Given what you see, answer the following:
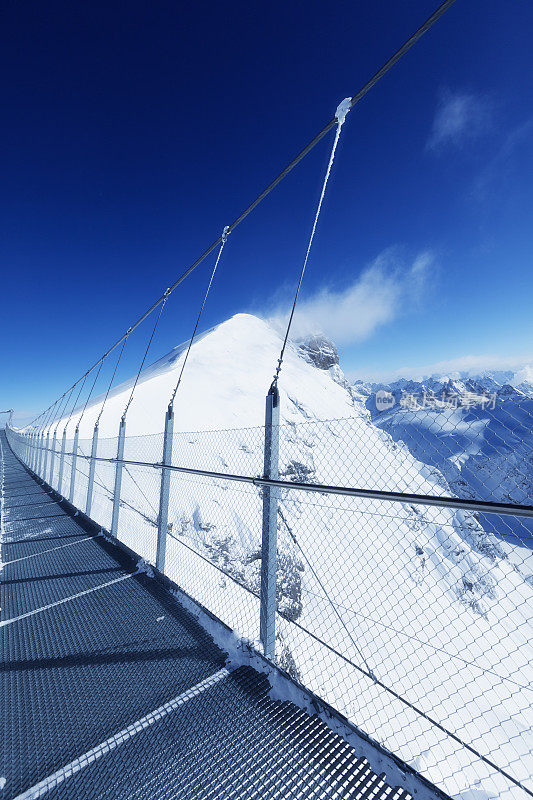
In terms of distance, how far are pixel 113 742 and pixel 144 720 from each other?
149 millimetres

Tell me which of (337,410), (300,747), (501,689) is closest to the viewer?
(300,747)

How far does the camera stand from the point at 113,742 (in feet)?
5.33

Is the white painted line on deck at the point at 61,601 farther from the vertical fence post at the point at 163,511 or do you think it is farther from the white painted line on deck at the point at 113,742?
the white painted line on deck at the point at 113,742

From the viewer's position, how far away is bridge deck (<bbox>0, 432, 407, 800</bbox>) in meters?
1.44

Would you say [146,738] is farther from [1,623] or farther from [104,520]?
[104,520]

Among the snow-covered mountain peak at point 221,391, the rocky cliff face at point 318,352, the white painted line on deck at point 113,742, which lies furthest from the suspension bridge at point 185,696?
the rocky cliff face at point 318,352

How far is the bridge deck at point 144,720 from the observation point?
1444 millimetres

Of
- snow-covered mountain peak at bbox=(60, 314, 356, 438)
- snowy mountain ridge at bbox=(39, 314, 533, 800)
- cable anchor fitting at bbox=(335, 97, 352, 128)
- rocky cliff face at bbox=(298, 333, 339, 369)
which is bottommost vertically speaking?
snowy mountain ridge at bbox=(39, 314, 533, 800)

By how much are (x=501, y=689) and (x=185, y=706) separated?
41564 mm

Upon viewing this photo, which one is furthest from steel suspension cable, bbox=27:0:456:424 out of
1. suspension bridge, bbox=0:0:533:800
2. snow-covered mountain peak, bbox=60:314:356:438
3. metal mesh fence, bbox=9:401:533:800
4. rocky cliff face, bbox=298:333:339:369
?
rocky cliff face, bbox=298:333:339:369

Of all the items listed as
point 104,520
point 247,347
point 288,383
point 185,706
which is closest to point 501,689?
point 104,520

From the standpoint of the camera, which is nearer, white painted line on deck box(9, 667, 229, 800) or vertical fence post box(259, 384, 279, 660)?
white painted line on deck box(9, 667, 229, 800)

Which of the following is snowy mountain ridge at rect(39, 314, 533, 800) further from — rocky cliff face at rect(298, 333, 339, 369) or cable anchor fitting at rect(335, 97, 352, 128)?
rocky cliff face at rect(298, 333, 339, 369)

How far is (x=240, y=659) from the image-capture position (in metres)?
2.15
